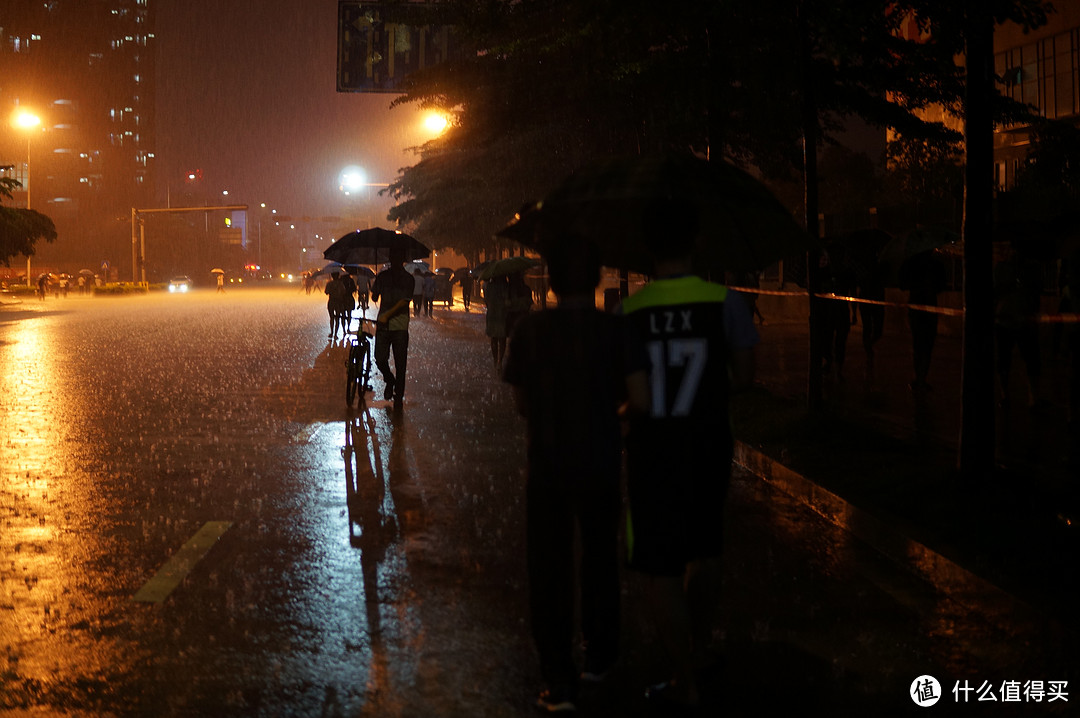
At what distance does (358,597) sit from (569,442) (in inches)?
81.9

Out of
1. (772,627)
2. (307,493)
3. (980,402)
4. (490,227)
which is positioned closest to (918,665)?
(772,627)

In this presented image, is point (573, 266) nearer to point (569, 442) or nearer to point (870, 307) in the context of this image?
point (569, 442)

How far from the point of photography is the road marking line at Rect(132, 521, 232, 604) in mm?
5883

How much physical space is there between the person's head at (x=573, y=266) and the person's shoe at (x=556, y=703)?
1.43 metres

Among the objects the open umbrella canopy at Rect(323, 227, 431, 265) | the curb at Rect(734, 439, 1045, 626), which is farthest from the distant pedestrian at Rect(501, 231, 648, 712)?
the open umbrella canopy at Rect(323, 227, 431, 265)

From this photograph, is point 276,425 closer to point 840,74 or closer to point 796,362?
point 840,74

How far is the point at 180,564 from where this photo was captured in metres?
6.50

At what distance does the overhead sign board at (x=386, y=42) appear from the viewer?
23031 millimetres

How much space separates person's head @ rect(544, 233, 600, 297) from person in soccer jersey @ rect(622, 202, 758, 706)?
22cm

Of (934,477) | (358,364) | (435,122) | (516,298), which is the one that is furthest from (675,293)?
(435,122)

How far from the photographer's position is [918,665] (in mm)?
4895

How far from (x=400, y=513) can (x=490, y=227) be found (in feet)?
139

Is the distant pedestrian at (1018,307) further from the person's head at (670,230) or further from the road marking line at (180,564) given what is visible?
the person's head at (670,230)

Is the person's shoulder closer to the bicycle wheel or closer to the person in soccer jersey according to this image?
the person in soccer jersey
